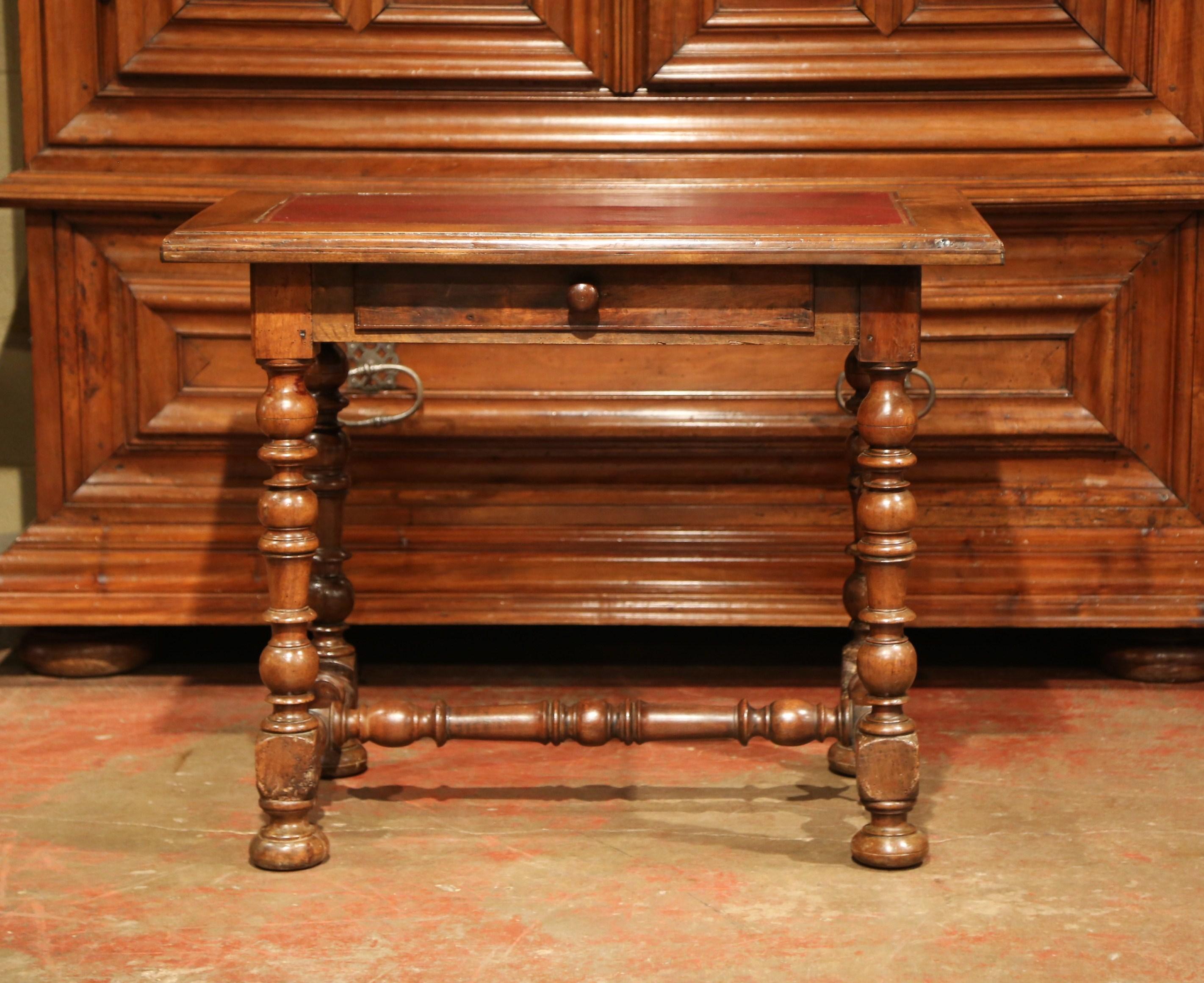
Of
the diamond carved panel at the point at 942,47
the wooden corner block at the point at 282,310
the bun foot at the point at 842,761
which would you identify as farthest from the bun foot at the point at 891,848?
the diamond carved panel at the point at 942,47

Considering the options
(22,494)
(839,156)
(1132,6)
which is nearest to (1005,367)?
(839,156)

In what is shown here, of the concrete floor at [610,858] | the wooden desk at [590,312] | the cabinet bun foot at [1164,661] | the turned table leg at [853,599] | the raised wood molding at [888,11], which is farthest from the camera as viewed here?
the cabinet bun foot at [1164,661]

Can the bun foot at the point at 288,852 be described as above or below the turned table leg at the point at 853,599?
below

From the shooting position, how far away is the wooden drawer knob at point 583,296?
77.7 inches

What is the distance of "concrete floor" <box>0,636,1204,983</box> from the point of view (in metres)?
1.78

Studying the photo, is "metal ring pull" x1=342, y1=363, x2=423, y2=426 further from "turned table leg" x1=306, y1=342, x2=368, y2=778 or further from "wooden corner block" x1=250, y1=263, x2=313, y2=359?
"wooden corner block" x1=250, y1=263, x2=313, y2=359

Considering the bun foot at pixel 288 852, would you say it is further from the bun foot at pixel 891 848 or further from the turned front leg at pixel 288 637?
the bun foot at pixel 891 848

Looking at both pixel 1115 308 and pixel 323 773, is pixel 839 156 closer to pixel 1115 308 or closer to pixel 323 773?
pixel 1115 308

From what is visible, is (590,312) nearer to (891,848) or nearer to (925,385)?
(891,848)

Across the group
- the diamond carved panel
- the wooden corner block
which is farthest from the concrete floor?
the diamond carved panel

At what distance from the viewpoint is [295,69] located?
9.20 feet

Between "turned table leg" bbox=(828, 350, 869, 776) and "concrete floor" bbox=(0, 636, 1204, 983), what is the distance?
1.7 inches

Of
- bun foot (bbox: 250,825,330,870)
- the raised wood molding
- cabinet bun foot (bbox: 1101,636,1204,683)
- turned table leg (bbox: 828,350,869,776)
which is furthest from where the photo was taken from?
cabinet bun foot (bbox: 1101,636,1204,683)

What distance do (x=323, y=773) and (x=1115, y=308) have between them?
5.46 feet
